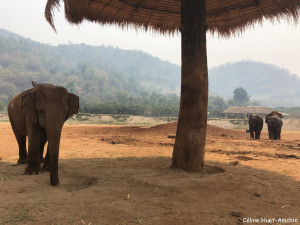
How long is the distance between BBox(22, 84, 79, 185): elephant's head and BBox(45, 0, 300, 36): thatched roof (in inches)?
76.9

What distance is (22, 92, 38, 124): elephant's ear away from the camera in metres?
4.60

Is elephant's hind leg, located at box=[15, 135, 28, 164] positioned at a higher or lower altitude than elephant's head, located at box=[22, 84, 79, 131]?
lower

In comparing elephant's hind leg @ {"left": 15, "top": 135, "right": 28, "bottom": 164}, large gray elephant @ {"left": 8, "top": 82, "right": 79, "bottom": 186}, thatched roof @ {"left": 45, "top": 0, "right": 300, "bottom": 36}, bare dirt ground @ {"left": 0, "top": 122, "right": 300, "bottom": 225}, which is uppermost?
thatched roof @ {"left": 45, "top": 0, "right": 300, "bottom": 36}

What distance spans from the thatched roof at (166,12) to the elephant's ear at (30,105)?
1.91 metres

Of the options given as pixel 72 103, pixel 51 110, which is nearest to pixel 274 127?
pixel 72 103

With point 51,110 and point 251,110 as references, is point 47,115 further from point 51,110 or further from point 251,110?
point 251,110

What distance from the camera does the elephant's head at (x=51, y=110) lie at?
4113 mm

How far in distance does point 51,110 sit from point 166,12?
173 inches

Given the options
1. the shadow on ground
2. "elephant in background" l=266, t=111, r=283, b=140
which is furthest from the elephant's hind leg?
"elephant in background" l=266, t=111, r=283, b=140

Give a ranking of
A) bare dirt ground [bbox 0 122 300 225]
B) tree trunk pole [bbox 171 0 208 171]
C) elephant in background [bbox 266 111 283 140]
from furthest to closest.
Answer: elephant in background [bbox 266 111 283 140] → tree trunk pole [bbox 171 0 208 171] → bare dirt ground [bbox 0 122 300 225]

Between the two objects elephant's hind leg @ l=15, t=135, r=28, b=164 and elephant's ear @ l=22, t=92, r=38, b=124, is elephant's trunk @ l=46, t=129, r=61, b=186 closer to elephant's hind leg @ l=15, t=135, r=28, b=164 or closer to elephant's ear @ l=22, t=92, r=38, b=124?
elephant's ear @ l=22, t=92, r=38, b=124

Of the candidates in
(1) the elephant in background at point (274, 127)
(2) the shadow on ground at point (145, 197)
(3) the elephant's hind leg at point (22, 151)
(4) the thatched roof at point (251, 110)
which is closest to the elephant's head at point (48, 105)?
(2) the shadow on ground at point (145, 197)

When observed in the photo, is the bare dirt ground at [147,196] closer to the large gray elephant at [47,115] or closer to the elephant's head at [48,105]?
the large gray elephant at [47,115]

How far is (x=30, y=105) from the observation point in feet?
15.1
